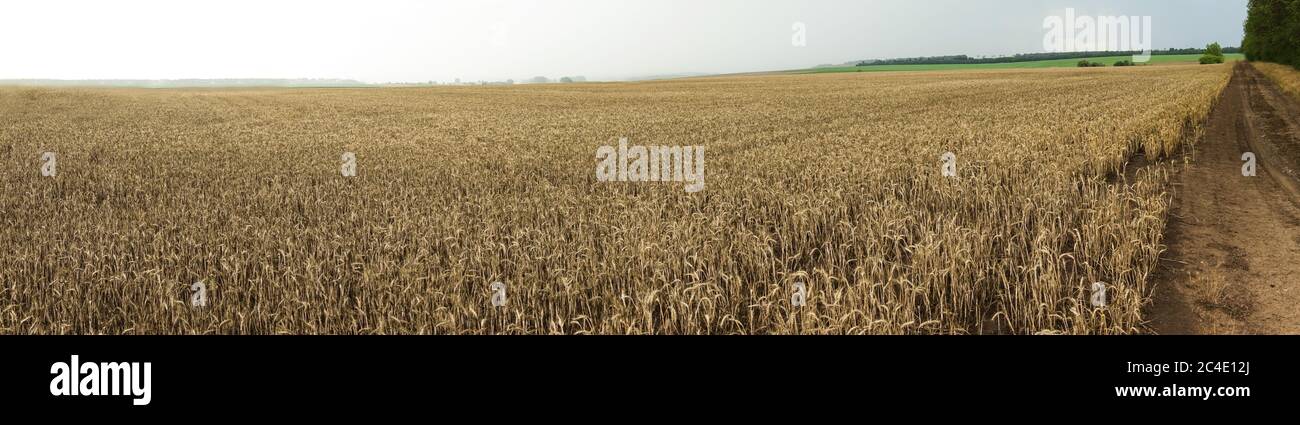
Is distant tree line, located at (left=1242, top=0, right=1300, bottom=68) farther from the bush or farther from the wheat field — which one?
the wheat field

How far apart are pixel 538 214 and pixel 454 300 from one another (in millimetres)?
3350

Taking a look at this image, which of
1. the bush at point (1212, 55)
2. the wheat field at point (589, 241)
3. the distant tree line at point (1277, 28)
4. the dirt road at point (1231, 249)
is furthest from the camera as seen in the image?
the bush at point (1212, 55)

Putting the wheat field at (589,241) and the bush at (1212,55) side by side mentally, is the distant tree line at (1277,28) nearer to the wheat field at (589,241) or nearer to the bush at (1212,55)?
the bush at (1212,55)

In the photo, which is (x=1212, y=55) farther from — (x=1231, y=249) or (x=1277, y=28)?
(x=1231, y=249)

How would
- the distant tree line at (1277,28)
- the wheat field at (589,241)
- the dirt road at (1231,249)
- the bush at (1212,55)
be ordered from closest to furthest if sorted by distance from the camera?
the wheat field at (589,241) < the dirt road at (1231,249) < the distant tree line at (1277,28) < the bush at (1212,55)

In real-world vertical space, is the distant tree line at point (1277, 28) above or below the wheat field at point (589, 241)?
above

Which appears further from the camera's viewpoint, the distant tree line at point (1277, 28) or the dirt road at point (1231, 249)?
the distant tree line at point (1277, 28)

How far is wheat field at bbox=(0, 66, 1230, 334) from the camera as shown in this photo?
17.5 feet

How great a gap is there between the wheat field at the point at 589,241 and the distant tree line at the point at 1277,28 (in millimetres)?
52767

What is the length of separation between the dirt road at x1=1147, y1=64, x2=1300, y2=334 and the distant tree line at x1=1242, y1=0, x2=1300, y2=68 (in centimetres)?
5287

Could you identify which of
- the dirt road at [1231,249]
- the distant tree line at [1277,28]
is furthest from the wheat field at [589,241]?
the distant tree line at [1277,28]

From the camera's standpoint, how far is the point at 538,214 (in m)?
8.58

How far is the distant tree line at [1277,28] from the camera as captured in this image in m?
53.2
